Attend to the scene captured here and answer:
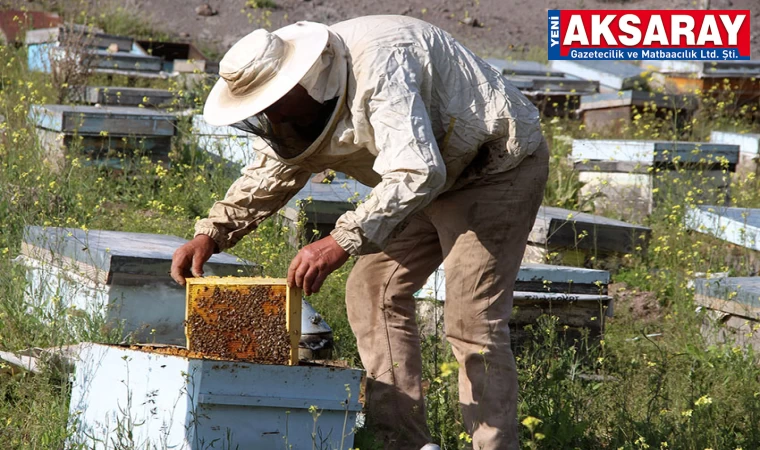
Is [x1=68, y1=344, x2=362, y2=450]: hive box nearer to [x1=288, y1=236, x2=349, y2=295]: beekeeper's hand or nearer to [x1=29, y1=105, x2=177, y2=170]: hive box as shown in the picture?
[x1=288, y1=236, x2=349, y2=295]: beekeeper's hand

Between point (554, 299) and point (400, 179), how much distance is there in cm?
215

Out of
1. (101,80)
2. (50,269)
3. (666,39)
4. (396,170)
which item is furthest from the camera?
(666,39)

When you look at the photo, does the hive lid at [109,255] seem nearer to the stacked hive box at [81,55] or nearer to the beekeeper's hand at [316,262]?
the beekeeper's hand at [316,262]

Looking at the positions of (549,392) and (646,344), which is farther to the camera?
(646,344)

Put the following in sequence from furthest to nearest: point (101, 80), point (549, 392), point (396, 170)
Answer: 1. point (101, 80)
2. point (549, 392)
3. point (396, 170)

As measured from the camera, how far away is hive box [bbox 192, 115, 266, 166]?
6.67 meters

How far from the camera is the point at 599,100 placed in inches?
403

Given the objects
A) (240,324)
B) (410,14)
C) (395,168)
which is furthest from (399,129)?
(410,14)

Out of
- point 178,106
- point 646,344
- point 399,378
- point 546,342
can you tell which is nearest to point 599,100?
point 178,106

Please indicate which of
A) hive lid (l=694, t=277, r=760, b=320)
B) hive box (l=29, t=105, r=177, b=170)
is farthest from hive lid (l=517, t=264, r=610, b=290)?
hive box (l=29, t=105, r=177, b=170)

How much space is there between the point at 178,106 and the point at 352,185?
2858 millimetres

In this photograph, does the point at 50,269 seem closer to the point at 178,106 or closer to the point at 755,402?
the point at 755,402

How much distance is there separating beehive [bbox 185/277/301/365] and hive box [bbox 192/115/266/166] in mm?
3635

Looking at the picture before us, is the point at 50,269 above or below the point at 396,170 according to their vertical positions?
below
